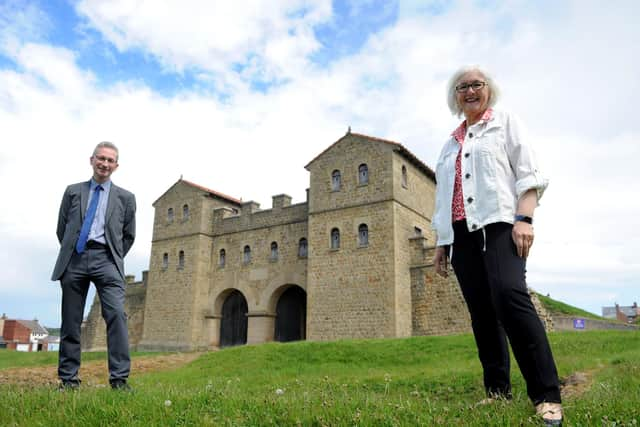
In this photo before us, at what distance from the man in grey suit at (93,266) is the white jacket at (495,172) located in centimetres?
325

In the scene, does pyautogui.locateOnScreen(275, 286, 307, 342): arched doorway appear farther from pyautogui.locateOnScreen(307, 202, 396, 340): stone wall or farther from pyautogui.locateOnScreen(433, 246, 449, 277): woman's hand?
pyautogui.locateOnScreen(433, 246, 449, 277): woman's hand

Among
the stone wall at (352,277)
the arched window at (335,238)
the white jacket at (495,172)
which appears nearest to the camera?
the white jacket at (495,172)

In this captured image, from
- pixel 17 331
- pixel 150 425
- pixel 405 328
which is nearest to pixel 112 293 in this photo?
pixel 150 425

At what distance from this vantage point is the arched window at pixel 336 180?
21.5 m

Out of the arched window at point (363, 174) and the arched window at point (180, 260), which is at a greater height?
the arched window at point (363, 174)

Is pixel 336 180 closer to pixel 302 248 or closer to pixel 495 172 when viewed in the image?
pixel 302 248

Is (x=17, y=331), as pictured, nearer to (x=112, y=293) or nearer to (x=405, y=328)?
(x=405, y=328)

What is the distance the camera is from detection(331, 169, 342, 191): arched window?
70.6 feet

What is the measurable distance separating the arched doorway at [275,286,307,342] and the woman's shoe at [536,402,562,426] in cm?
2136

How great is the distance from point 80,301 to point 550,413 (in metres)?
4.29

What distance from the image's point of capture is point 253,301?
23906 mm

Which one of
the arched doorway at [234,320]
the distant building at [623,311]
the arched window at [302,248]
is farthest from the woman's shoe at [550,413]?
the distant building at [623,311]

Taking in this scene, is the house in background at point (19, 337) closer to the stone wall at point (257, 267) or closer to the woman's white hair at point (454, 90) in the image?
the stone wall at point (257, 267)

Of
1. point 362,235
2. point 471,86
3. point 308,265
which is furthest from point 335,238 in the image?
point 471,86
